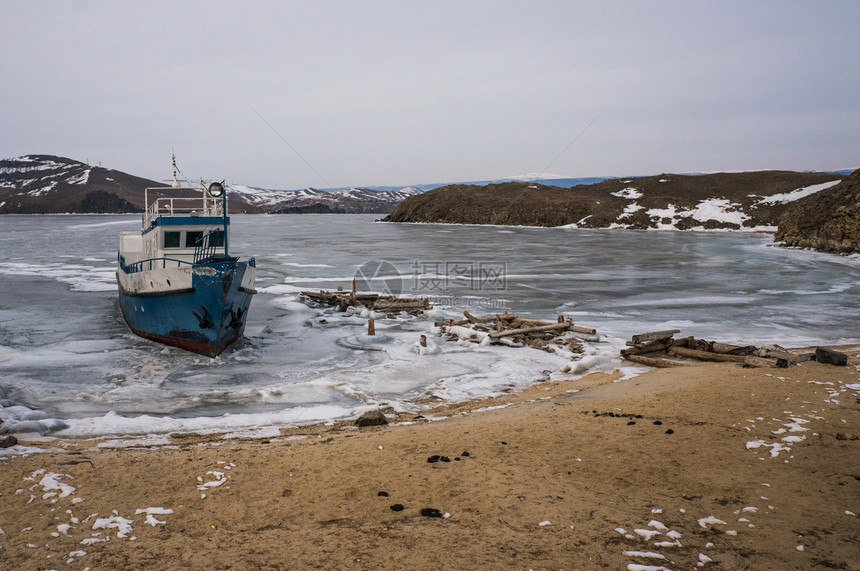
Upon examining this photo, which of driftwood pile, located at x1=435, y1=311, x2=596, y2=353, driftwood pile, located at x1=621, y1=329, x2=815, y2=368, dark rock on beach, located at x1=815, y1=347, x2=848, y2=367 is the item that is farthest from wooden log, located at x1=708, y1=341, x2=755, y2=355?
driftwood pile, located at x1=435, y1=311, x2=596, y2=353

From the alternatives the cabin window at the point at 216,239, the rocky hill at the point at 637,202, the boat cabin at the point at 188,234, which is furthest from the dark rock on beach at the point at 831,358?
the rocky hill at the point at 637,202

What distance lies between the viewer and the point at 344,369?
14852 millimetres

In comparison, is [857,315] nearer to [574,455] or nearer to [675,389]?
[675,389]

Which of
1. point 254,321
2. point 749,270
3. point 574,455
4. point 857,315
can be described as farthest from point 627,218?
point 574,455

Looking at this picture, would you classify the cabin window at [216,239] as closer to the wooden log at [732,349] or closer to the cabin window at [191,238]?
the cabin window at [191,238]

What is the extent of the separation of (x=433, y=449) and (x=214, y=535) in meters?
3.28

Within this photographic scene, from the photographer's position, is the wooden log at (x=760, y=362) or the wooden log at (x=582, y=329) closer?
the wooden log at (x=760, y=362)

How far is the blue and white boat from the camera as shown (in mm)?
16109

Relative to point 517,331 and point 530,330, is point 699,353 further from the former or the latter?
point 517,331

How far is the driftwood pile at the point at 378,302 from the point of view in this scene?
74.1 feet

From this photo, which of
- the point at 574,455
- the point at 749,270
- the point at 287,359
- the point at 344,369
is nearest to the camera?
the point at 574,455

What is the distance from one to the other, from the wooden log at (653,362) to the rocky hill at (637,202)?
3504 inches

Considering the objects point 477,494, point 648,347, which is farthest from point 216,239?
point 477,494

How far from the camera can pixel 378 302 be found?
2320cm
